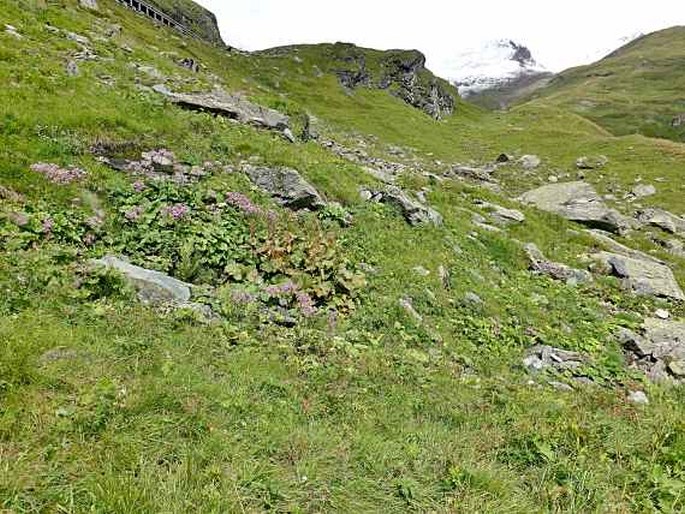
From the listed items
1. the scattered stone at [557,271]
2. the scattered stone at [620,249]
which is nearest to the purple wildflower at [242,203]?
the scattered stone at [557,271]

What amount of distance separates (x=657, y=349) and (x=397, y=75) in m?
112

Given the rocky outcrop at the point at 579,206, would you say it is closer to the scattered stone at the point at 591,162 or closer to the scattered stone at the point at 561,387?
the scattered stone at the point at 591,162

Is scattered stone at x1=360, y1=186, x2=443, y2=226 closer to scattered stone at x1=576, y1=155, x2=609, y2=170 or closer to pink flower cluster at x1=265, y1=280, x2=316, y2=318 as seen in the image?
pink flower cluster at x1=265, y1=280, x2=316, y2=318

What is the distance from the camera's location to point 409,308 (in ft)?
39.2

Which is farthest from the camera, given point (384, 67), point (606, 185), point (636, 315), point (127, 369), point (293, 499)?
point (384, 67)

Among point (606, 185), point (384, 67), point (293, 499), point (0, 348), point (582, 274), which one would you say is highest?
point (384, 67)

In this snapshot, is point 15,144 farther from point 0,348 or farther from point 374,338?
point 374,338

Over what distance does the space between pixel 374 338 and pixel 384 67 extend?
115237 millimetres

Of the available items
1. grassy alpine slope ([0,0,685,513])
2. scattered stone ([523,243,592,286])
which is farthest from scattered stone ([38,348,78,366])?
scattered stone ([523,243,592,286])

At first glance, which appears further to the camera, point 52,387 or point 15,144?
point 15,144

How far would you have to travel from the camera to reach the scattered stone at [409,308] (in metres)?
11.7

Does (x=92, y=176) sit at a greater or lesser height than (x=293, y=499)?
greater

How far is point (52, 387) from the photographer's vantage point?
5910 mm

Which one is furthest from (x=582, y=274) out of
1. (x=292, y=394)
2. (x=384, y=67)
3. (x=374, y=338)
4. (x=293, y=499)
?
(x=384, y=67)
